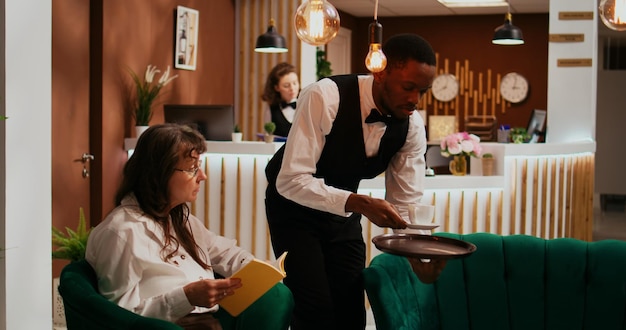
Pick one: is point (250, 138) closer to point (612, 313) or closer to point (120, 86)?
point (120, 86)

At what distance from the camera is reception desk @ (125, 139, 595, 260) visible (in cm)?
571

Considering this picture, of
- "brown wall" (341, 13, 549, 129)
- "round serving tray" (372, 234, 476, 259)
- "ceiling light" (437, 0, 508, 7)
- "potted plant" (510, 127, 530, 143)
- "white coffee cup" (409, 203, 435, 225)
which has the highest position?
"ceiling light" (437, 0, 508, 7)

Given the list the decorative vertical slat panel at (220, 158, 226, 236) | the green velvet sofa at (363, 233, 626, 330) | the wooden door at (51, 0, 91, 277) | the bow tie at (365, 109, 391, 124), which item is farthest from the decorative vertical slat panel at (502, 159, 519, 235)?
the bow tie at (365, 109, 391, 124)

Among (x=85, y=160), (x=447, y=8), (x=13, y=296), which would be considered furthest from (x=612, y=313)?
(x=447, y=8)

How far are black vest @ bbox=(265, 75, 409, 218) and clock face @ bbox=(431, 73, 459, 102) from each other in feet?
33.4

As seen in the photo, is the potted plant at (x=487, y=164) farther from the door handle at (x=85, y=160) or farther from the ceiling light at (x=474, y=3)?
the ceiling light at (x=474, y=3)

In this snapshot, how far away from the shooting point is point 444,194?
571cm

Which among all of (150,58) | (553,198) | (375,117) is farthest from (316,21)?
(553,198)

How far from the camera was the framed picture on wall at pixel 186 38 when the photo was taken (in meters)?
7.40

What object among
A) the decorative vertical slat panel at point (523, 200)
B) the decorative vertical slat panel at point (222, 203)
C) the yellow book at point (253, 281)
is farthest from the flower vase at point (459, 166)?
the yellow book at point (253, 281)

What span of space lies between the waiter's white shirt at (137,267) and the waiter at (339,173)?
0.42m

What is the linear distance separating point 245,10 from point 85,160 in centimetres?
320

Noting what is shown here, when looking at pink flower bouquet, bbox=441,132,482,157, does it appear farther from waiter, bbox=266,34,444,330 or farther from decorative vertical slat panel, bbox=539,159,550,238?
waiter, bbox=266,34,444,330

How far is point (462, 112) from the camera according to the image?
42.8ft
